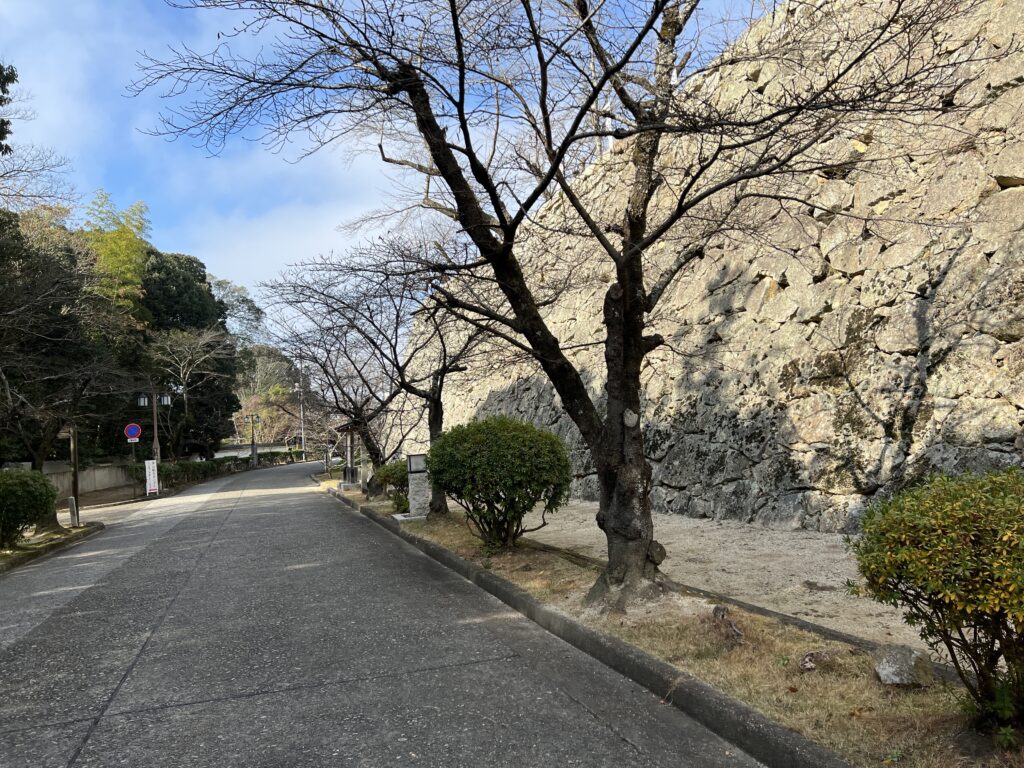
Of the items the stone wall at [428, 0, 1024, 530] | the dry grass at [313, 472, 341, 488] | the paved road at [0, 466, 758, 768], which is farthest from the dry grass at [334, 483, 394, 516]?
the paved road at [0, 466, 758, 768]

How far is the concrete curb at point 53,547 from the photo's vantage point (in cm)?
1118

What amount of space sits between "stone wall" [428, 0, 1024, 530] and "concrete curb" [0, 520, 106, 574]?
995 centimetres

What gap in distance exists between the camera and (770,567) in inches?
290

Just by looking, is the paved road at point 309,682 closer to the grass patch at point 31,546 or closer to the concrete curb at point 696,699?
the concrete curb at point 696,699

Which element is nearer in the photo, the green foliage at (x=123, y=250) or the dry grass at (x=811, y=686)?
the dry grass at (x=811, y=686)

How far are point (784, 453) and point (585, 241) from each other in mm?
7810

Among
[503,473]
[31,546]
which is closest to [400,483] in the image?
[31,546]

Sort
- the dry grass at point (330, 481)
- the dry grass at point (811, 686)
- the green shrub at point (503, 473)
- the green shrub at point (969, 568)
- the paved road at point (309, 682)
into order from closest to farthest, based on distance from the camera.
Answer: the green shrub at point (969, 568) < the dry grass at point (811, 686) < the paved road at point (309, 682) < the green shrub at point (503, 473) < the dry grass at point (330, 481)

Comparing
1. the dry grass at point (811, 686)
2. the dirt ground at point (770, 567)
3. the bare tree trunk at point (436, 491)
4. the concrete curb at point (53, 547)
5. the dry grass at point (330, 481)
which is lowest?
the dry grass at point (330, 481)

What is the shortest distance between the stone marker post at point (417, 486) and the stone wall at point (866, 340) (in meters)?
4.58

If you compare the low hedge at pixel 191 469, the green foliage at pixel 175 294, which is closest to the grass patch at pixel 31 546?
the low hedge at pixel 191 469

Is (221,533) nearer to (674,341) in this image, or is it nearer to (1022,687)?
(674,341)

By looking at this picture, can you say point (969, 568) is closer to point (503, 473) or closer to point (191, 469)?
point (503, 473)

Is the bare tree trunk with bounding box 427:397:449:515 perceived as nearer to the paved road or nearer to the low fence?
the paved road
